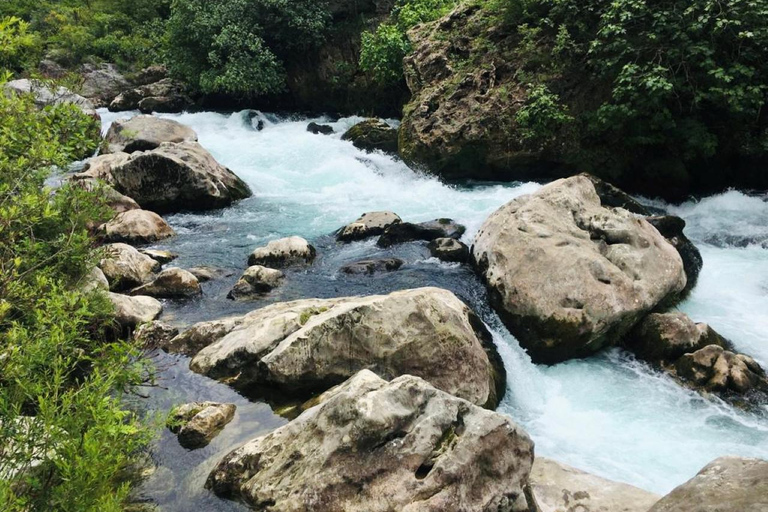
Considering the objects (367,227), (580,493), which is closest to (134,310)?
(367,227)

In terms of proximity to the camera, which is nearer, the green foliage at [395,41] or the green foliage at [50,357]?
the green foliage at [50,357]

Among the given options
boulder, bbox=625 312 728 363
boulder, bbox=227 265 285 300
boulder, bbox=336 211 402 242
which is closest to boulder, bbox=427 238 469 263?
boulder, bbox=336 211 402 242

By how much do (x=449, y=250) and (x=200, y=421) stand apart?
22.3 feet

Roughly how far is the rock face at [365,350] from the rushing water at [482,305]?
0.41 m

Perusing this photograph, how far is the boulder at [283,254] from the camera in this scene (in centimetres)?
1191

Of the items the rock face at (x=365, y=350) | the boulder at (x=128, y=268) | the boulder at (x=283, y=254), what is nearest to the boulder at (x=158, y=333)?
the rock face at (x=365, y=350)

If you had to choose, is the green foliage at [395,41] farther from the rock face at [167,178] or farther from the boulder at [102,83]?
the boulder at [102,83]

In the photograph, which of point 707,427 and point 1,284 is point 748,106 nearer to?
point 707,427

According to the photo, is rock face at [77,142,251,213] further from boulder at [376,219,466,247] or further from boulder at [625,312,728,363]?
boulder at [625,312,728,363]

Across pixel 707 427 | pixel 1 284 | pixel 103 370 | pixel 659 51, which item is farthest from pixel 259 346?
pixel 659 51

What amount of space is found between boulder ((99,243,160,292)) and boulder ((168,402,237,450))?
4.75 m

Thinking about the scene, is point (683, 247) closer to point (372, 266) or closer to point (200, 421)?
point (372, 266)

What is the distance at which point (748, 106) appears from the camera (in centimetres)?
1299

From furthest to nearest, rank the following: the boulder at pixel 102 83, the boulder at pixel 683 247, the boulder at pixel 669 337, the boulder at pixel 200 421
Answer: the boulder at pixel 102 83, the boulder at pixel 683 247, the boulder at pixel 669 337, the boulder at pixel 200 421
